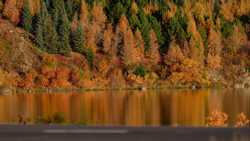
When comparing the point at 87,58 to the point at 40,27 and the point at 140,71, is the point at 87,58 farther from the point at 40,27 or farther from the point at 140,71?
the point at 140,71

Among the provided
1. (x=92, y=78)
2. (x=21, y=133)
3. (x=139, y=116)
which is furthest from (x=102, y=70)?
(x=21, y=133)

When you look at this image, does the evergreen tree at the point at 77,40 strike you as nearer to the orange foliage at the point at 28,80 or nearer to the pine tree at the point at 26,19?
the pine tree at the point at 26,19

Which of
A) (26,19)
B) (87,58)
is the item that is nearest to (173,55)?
(87,58)

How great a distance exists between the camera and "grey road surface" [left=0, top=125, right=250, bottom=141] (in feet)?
33.7

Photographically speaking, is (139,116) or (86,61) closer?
(139,116)

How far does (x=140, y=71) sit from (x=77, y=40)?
1991 cm

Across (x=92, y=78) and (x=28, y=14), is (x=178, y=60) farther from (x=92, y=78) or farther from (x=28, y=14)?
(x=28, y=14)

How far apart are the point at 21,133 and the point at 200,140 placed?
8.79 feet

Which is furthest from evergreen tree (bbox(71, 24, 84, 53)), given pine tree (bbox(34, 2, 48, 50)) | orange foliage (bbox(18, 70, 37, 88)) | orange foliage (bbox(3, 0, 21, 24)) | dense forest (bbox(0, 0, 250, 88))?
orange foliage (bbox(18, 70, 37, 88))

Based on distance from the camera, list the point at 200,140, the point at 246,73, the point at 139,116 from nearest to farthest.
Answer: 1. the point at 200,140
2. the point at 139,116
3. the point at 246,73

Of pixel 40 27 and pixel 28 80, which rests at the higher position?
pixel 40 27

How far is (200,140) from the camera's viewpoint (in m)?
10.1

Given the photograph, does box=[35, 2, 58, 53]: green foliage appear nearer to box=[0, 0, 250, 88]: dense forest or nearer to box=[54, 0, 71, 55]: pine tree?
box=[0, 0, 250, 88]: dense forest

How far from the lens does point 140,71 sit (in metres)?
176
